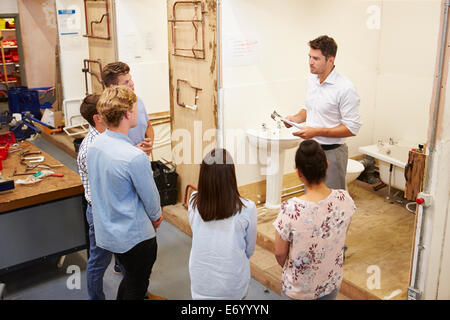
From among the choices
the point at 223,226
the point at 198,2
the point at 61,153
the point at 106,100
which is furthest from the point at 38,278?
the point at 61,153

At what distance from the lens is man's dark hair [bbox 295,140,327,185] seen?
2.32m

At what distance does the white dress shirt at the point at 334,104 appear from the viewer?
143 inches

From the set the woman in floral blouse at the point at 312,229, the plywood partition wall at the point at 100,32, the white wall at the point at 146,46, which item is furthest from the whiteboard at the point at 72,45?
the woman in floral blouse at the point at 312,229

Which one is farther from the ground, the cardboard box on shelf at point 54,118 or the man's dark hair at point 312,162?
the man's dark hair at point 312,162

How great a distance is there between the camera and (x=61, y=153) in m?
7.69

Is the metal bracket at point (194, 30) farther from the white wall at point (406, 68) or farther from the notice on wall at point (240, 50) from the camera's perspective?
the white wall at point (406, 68)

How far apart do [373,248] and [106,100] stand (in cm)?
275

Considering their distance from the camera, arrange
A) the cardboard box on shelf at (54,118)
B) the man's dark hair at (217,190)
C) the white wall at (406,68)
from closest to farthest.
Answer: the man's dark hair at (217,190)
the white wall at (406,68)
the cardboard box on shelf at (54,118)

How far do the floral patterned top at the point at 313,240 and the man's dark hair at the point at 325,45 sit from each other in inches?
60.5

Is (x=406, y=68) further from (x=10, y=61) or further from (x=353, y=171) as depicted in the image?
(x=10, y=61)

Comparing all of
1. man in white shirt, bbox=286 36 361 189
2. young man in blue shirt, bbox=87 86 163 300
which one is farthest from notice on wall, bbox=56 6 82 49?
young man in blue shirt, bbox=87 86 163 300

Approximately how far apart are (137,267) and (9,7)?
8.91m

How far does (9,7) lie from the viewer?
9.95 metres

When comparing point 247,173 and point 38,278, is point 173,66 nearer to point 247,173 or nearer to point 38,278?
point 247,173
